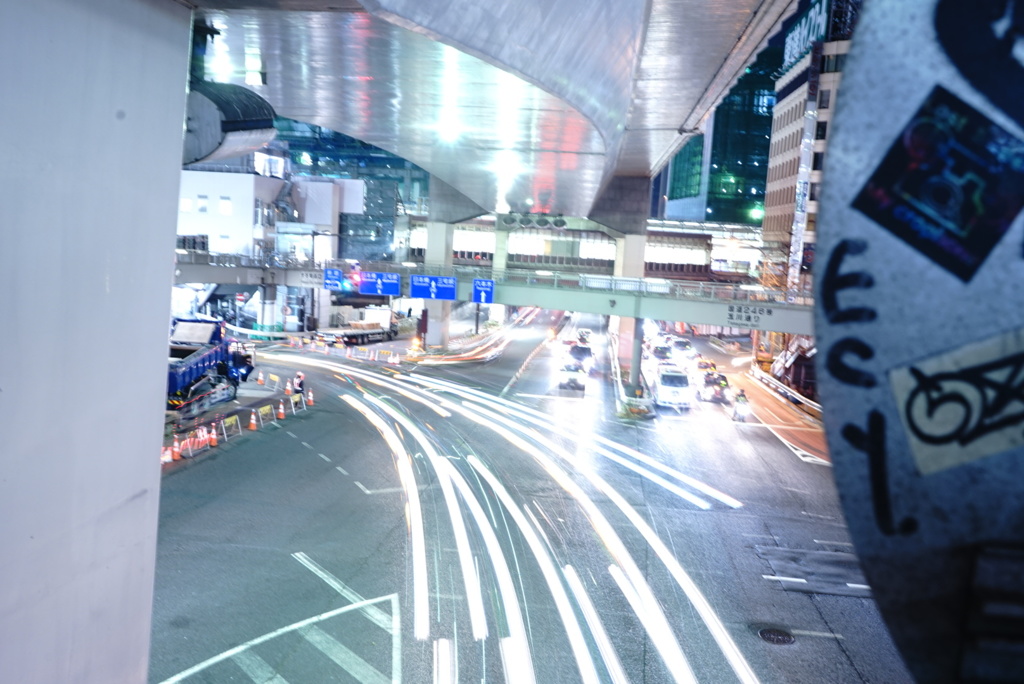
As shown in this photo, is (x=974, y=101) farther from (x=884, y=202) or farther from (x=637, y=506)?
(x=637, y=506)

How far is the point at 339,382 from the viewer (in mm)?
32531

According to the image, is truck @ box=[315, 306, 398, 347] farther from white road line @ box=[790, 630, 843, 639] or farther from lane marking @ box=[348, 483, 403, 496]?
white road line @ box=[790, 630, 843, 639]

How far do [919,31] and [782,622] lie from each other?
10.9 metres

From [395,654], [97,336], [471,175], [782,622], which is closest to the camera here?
Answer: [97,336]

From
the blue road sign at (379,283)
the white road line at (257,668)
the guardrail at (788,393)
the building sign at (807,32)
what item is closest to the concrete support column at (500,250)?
the blue road sign at (379,283)

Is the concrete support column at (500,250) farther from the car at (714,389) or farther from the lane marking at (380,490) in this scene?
the lane marking at (380,490)

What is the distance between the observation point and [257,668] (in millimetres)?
9508

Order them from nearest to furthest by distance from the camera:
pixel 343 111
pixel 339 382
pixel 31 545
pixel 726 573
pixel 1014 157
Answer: pixel 1014 157 → pixel 31 545 → pixel 726 573 → pixel 343 111 → pixel 339 382

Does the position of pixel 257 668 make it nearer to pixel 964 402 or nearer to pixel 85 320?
pixel 85 320

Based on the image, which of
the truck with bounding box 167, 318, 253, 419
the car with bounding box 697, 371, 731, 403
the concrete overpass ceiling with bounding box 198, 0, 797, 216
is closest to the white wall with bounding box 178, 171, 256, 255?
the truck with bounding box 167, 318, 253, 419

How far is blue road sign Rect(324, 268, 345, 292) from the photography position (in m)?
36.1

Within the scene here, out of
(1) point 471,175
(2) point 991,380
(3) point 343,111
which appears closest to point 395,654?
(2) point 991,380

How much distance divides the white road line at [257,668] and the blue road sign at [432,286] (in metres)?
25.6

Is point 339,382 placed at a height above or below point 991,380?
below
